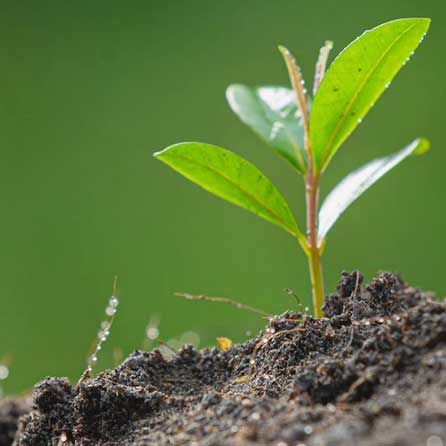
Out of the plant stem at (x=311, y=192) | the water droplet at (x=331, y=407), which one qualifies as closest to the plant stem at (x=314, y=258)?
the plant stem at (x=311, y=192)

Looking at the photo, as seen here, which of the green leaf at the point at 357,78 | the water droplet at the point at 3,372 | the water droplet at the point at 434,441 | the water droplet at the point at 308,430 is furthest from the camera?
the water droplet at the point at 3,372

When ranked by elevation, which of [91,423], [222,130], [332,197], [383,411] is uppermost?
[222,130]

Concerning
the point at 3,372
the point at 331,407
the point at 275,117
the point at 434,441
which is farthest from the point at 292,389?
the point at 3,372

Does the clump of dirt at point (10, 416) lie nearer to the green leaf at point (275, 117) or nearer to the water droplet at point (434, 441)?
the green leaf at point (275, 117)

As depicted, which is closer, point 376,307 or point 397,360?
point 397,360

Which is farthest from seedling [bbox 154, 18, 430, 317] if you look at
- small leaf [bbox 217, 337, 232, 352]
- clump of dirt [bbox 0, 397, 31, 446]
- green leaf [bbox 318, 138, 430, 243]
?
clump of dirt [bbox 0, 397, 31, 446]

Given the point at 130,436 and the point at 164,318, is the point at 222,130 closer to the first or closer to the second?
the point at 164,318

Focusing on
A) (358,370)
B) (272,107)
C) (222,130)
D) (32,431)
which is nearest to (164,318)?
(222,130)

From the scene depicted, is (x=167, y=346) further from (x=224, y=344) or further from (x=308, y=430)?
(x=308, y=430)
